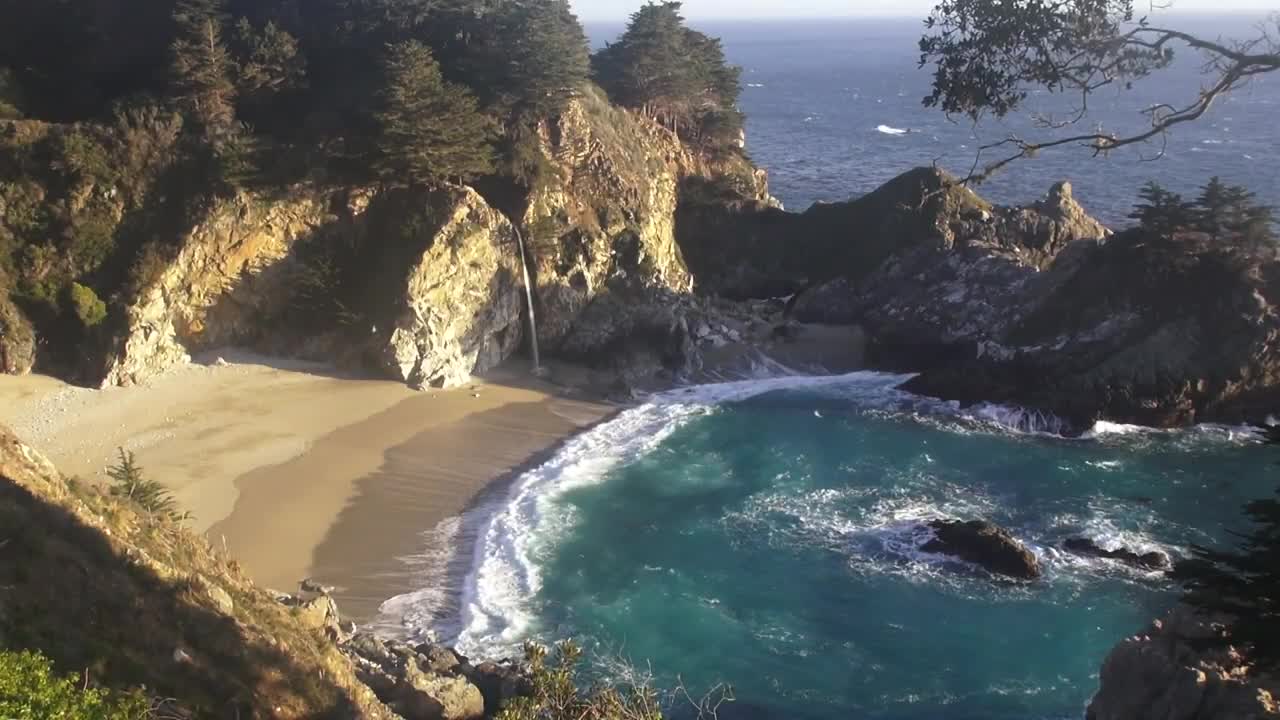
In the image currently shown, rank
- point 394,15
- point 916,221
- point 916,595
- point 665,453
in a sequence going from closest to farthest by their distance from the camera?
point 916,595, point 665,453, point 394,15, point 916,221

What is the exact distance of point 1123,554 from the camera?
2325 centimetres

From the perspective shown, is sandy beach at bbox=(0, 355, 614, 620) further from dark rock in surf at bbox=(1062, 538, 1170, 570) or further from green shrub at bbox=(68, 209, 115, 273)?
dark rock in surf at bbox=(1062, 538, 1170, 570)

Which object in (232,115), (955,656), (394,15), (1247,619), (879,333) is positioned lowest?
(955,656)

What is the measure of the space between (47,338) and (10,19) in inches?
598

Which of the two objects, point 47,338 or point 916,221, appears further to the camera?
point 916,221

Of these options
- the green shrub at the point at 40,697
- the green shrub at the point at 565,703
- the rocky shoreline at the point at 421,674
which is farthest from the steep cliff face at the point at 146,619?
the green shrub at the point at 565,703

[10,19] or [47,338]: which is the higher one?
[10,19]

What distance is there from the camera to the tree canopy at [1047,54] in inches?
437

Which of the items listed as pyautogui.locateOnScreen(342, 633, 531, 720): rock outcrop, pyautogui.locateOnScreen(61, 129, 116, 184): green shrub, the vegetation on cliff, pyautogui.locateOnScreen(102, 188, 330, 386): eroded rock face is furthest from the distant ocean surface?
pyautogui.locateOnScreen(342, 633, 531, 720): rock outcrop

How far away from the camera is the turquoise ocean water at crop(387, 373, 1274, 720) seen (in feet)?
63.6

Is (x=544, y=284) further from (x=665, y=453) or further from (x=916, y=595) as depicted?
(x=916, y=595)

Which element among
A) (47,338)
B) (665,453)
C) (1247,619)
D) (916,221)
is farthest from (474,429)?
(1247,619)

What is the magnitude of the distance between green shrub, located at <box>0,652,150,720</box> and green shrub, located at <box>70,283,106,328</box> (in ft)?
75.8

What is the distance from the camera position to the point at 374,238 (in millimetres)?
33594
